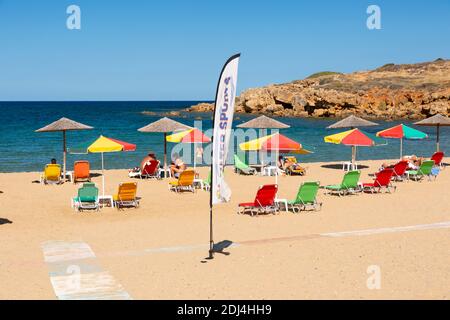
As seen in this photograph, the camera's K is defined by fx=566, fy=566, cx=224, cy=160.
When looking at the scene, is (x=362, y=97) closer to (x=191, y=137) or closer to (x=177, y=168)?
(x=177, y=168)

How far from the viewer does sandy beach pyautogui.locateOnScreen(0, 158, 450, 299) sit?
23.6 feet

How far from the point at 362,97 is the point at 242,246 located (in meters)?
70.7

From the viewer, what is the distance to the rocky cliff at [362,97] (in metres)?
72.4

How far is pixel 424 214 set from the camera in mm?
12625

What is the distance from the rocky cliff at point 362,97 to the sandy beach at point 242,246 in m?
56.1

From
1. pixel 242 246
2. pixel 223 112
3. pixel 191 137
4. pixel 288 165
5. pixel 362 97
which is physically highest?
pixel 362 97

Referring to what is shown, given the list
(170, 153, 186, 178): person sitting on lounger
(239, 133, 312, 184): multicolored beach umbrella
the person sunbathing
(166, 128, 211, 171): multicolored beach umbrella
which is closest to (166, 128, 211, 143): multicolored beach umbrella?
(166, 128, 211, 171): multicolored beach umbrella

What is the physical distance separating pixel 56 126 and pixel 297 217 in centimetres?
908

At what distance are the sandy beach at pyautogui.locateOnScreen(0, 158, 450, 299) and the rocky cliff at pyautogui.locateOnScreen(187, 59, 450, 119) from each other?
56.1m

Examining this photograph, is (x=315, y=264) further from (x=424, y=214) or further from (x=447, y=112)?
(x=447, y=112)

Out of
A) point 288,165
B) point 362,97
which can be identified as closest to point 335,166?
point 288,165

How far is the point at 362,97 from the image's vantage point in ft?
253
